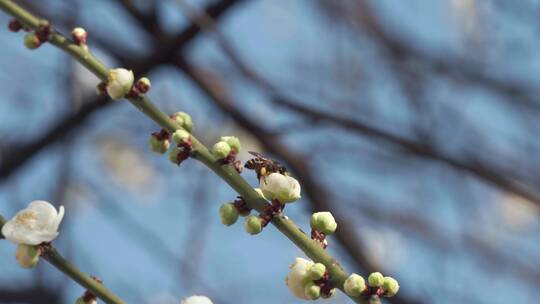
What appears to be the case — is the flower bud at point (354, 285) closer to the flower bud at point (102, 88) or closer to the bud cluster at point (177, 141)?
the bud cluster at point (177, 141)

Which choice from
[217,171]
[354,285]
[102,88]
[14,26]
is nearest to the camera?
[354,285]

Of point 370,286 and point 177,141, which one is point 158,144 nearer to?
point 177,141

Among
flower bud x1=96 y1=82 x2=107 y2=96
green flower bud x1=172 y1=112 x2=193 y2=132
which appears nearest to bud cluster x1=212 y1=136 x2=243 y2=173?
green flower bud x1=172 y1=112 x2=193 y2=132

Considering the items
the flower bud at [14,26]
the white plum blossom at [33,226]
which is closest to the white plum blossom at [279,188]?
the white plum blossom at [33,226]

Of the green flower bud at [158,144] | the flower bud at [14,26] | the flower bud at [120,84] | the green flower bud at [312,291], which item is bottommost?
the green flower bud at [312,291]

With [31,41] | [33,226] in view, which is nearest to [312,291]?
[33,226]

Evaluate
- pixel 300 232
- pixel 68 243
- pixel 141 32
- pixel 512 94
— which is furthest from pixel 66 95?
pixel 300 232
